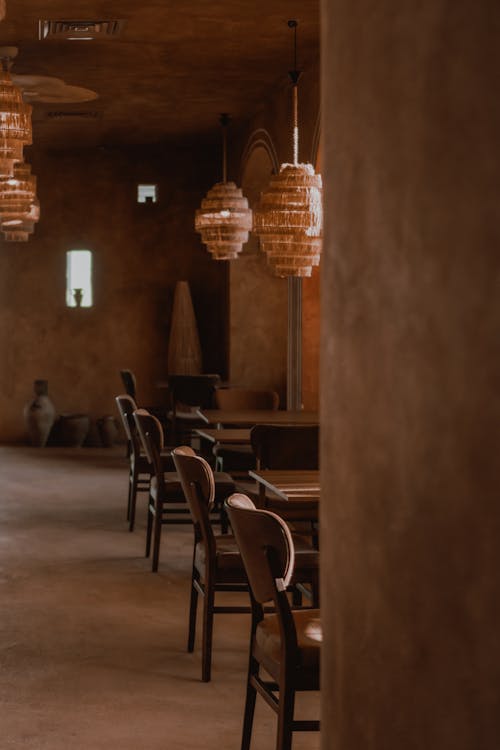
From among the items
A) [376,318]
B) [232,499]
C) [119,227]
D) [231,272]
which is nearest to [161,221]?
[119,227]

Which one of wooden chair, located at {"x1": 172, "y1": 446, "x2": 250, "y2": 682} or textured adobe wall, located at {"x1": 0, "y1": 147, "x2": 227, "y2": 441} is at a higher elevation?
textured adobe wall, located at {"x1": 0, "y1": 147, "x2": 227, "y2": 441}

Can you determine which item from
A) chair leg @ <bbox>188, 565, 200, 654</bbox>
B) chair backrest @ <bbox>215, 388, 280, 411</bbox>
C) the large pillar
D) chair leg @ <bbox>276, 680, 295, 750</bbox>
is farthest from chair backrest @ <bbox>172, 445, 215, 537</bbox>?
chair backrest @ <bbox>215, 388, 280, 411</bbox>

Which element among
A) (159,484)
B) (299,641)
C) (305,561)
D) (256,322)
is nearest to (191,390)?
(256,322)

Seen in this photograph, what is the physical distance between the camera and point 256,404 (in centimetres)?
790

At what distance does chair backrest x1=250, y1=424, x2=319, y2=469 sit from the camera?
543 cm

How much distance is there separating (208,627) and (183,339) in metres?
8.65

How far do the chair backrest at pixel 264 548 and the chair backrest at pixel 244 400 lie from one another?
4774mm

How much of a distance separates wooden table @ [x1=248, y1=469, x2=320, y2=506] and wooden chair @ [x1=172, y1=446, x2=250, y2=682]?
0.30 metres

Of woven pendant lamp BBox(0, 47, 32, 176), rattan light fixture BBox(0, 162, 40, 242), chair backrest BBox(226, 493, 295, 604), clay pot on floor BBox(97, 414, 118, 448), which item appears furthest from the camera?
clay pot on floor BBox(97, 414, 118, 448)

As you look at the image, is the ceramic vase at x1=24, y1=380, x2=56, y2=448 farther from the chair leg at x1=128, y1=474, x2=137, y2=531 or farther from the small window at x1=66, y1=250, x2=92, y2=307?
the chair leg at x1=128, y1=474, x2=137, y2=531

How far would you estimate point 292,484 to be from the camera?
4.46 meters

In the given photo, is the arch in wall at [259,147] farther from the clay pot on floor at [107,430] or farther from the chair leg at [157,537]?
the chair leg at [157,537]

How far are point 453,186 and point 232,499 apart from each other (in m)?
2.10

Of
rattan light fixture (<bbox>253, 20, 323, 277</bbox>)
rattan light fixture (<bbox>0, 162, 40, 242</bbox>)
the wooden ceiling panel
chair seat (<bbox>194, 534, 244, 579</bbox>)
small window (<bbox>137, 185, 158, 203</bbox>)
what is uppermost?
the wooden ceiling panel
